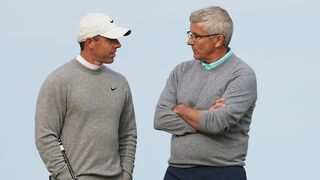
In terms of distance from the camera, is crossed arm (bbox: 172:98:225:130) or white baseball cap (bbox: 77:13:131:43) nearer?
crossed arm (bbox: 172:98:225:130)

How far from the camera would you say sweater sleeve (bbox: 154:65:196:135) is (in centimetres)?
599

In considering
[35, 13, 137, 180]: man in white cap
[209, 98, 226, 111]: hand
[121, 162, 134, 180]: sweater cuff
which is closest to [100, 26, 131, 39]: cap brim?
[35, 13, 137, 180]: man in white cap

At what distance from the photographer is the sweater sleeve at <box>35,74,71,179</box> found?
608 cm

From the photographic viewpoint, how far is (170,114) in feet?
19.8

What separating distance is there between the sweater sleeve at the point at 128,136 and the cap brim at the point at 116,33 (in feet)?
1.91

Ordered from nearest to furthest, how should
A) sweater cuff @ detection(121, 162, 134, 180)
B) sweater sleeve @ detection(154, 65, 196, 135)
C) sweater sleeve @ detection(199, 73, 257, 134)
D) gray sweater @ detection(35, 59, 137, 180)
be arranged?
sweater sleeve @ detection(199, 73, 257, 134)
sweater sleeve @ detection(154, 65, 196, 135)
gray sweater @ detection(35, 59, 137, 180)
sweater cuff @ detection(121, 162, 134, 180)

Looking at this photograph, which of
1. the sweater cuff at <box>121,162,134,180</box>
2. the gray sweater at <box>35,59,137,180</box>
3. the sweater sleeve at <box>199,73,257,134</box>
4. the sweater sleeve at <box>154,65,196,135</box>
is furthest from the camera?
the sweater cuff at <box>121,162,134,180</box>

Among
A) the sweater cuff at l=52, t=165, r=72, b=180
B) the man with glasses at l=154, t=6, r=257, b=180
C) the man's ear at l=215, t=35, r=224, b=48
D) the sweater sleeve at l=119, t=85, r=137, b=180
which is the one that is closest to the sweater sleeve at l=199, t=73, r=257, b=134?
the man with glasses at l=154, t=6, r=257, b=180

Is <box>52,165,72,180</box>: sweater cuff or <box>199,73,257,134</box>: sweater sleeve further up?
<box>199,73,257,134</box>: sweater sleeve

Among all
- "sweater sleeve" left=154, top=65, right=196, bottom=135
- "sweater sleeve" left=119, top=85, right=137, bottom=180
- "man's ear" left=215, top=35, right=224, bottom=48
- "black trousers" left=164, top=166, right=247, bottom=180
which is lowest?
"black trousers" left=164, top=166, right=247, bottom=180

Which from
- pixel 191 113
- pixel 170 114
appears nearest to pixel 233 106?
pixel 191 113

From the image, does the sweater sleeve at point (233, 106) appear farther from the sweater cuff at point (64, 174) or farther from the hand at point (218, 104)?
the sweater cuff at point (64, 174)

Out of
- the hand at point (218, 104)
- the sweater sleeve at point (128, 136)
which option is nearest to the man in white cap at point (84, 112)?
the sweater sleeve at point (128, 136)

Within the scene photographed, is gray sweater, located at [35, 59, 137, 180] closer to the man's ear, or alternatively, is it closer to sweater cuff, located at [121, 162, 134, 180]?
sweater cuff, located at [121, 162, 134, 180]
